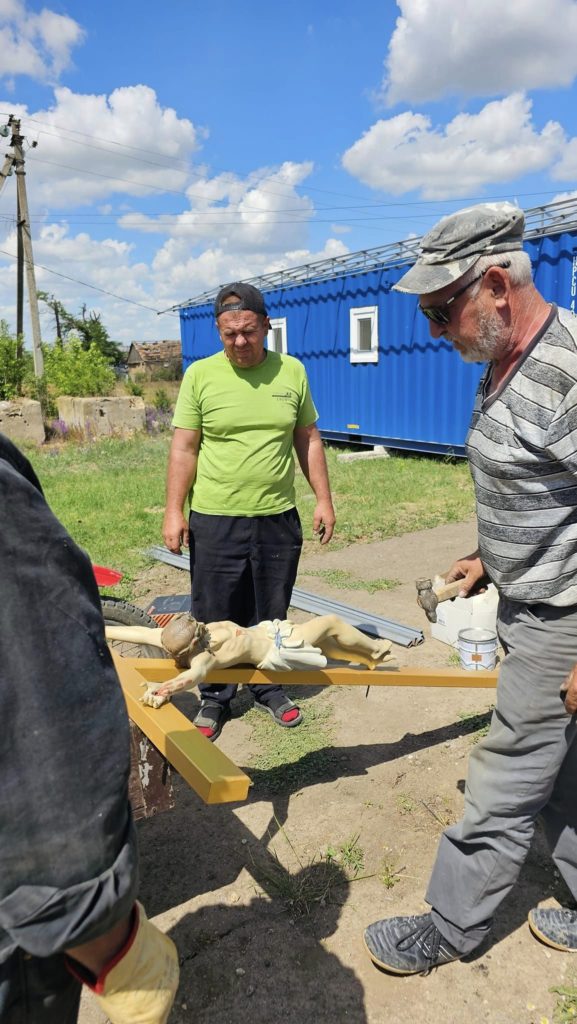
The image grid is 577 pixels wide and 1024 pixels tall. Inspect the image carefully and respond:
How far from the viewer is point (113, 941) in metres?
1.08

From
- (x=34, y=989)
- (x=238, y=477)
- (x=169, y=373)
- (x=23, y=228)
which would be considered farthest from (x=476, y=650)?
(x=169, y=373)

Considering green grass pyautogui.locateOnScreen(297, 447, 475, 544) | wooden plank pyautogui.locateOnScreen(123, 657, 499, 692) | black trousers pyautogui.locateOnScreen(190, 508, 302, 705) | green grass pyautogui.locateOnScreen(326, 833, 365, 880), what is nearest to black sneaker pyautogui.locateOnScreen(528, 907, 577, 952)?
green grass pyautogui.locateOnScreen(326, 833, 365, 880)

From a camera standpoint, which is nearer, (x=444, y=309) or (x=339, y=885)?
(x=444, y=309)

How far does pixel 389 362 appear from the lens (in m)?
12.4

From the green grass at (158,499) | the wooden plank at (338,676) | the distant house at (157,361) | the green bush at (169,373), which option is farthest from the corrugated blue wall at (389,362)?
the distant house at (157,361)

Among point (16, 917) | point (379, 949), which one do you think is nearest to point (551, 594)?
point (379, 949)

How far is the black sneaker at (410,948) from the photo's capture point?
2.18m

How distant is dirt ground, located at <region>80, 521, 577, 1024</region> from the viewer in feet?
6.95

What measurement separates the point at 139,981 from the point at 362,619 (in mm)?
3833

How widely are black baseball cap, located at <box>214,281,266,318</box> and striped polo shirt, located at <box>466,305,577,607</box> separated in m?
1.54

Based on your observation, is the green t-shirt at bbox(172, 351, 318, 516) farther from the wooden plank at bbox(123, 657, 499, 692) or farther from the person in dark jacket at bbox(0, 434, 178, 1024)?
the person in dark jacket at bbox(0, 434, 178, 1024)

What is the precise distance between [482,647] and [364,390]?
31.8 feet

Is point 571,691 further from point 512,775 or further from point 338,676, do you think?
point 338,676

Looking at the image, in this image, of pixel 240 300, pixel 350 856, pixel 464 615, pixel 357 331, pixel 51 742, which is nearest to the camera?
pixel 51 742
